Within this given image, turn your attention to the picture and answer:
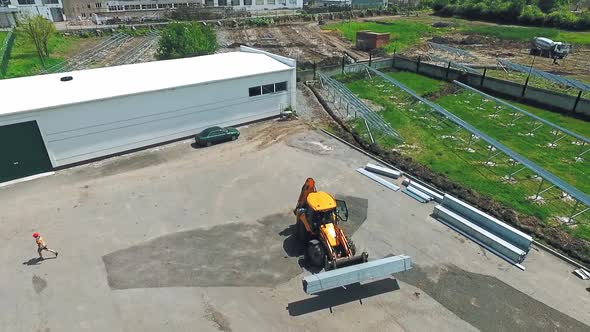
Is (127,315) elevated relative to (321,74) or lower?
lower

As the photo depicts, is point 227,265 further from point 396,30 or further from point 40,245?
point 396,30

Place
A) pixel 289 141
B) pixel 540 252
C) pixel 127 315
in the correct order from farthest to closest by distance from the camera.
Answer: pixel 289 141
pixel 540 252
pixel 127 315

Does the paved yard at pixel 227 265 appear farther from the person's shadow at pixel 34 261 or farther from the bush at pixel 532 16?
the bush at pixel 532 16

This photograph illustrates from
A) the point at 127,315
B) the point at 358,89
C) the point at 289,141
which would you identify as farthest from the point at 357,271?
the point at 358,89

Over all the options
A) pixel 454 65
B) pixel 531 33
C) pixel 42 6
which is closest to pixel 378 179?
pixel 454 65

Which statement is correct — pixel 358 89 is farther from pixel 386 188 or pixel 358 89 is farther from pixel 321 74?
pixel 386 188

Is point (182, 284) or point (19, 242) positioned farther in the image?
point (19, 242)

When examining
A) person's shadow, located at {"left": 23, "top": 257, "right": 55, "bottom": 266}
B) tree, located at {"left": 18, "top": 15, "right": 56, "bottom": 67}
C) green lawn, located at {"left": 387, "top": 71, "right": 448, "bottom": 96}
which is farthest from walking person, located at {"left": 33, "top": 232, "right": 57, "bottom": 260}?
tree, located at {"left": 18, "top": 15, "right": 56, "bottom": 67}
